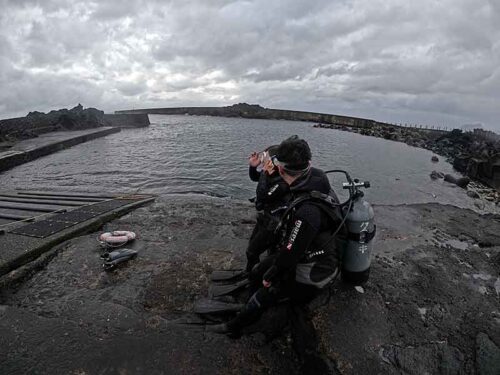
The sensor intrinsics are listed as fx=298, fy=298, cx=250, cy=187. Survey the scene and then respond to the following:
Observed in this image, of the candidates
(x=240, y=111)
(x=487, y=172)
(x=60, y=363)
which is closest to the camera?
(x=60, y=363)

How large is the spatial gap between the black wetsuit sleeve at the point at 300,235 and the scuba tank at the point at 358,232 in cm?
105

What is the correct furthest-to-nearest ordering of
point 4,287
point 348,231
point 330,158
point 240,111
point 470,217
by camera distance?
1. point 240,111
2. point 330,158
3. point 470,217
4. point 4,287
5. point 348,231

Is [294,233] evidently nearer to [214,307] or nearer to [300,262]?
[300,262]

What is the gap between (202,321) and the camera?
3.45 meters

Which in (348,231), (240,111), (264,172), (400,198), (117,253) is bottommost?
(400,198)

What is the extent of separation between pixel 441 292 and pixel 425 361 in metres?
1.52

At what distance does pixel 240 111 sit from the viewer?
7856 cm

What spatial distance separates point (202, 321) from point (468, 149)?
2988 centimetres

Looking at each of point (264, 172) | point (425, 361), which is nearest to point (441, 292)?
point (425, 361)

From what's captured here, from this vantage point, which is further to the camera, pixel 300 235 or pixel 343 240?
pixel 343 240

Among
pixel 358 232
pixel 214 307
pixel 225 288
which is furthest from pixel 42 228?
pixel 358 232

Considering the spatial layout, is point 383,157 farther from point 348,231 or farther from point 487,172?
point 348,231

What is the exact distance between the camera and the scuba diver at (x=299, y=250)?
2.67 meters

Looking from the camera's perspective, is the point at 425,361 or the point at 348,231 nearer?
the point at 425,361
